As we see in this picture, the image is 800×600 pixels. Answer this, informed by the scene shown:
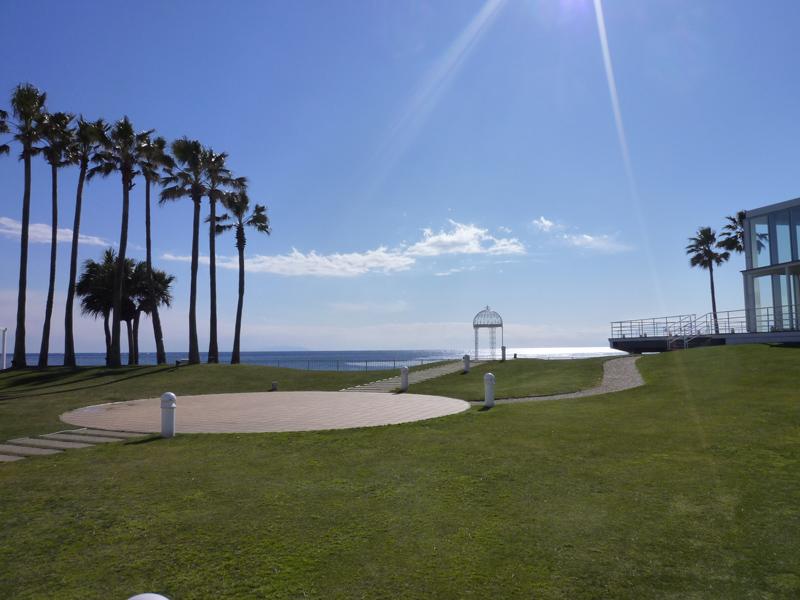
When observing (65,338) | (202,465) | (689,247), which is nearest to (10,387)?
(65,338)

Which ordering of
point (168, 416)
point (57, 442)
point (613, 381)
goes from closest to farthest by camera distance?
point (57, 442) → point (168, 416) → point (613, 381)

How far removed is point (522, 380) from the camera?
2338 cm

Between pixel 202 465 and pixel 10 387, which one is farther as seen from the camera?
pixel 10 387

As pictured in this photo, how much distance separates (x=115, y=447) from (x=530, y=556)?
8.48m

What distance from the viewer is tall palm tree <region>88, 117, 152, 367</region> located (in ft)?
116

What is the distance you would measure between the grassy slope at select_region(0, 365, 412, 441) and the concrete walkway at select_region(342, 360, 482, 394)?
3.72 feet

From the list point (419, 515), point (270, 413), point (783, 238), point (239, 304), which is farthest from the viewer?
point (239, 304)

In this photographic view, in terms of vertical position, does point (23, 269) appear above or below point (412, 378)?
above

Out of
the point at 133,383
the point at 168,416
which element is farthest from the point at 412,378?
the point at 168,416

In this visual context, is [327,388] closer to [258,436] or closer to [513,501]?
[258,436]

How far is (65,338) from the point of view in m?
35.7

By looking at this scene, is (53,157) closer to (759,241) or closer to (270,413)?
(270,413)

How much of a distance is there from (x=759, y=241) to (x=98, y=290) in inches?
1760

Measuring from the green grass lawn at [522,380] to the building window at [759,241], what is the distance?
1105cm
